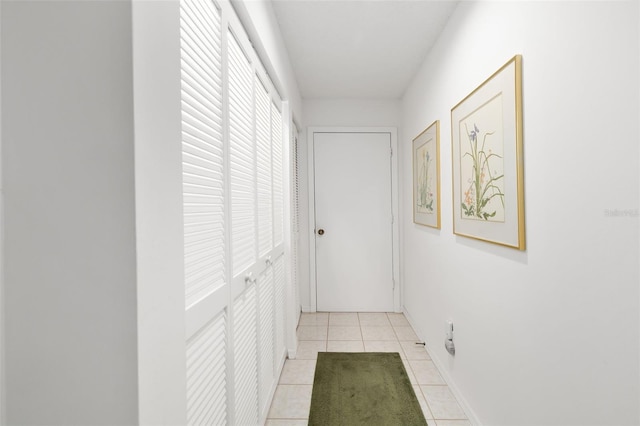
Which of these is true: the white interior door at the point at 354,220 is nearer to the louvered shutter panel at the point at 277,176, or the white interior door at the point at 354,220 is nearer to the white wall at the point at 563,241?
the louvered shutter panel at the point at 277,176

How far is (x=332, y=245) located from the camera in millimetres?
3596

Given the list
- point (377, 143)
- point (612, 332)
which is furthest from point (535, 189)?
point (377, 143)

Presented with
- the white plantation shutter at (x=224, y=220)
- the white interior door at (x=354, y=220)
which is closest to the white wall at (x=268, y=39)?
the white plantation shutter at (x=224, y=220)

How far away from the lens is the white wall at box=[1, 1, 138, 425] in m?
0.54

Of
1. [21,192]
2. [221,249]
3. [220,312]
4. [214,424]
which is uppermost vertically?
[21,192]

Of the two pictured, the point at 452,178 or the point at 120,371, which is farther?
the point at 452,178

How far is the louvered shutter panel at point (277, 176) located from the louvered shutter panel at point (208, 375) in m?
1.04

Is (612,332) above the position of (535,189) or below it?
below

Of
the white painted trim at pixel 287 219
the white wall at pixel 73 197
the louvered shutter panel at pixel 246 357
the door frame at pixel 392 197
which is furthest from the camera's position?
the door frame at pixel 392 197

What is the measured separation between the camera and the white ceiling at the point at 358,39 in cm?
198

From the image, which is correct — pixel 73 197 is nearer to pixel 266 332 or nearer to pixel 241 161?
pixel 241 161

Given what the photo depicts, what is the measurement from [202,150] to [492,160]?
4.26 ft

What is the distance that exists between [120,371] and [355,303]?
3.25 m

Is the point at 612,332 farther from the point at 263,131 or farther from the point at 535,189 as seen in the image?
the point at 263,131
